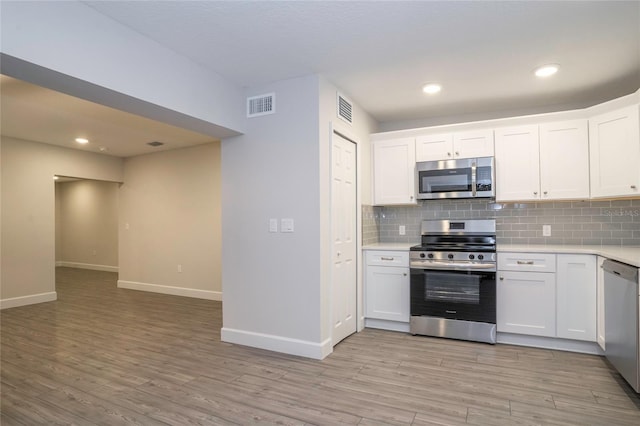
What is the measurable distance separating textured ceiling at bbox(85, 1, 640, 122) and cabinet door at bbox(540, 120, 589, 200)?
1.45ft

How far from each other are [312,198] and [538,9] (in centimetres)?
214

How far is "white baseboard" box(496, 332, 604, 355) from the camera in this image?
3.38 m

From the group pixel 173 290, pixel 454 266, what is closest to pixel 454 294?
pixel 454 266

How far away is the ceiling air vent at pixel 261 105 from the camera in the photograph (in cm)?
359

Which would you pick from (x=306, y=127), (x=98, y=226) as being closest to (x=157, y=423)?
(x=306, y=127)

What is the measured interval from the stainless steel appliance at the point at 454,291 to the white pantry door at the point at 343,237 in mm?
660

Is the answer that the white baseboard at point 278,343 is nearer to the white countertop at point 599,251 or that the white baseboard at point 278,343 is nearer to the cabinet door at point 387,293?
the cabinet door at point 387,293

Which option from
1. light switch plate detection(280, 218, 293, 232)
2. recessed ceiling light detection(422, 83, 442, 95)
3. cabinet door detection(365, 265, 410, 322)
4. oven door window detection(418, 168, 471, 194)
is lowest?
cabinet door detection(365, 265, 410, 322)

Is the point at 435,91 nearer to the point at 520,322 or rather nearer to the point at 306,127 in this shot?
the point at 306,127

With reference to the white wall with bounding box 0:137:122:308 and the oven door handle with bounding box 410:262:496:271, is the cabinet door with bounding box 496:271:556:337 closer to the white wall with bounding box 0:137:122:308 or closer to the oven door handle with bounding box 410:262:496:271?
the oven door handle with bounding box 410:262:496:271

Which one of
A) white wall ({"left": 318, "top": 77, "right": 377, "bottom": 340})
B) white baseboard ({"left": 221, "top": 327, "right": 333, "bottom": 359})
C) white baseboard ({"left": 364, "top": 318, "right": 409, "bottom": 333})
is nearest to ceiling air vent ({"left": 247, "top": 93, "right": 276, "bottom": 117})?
white wall ({"left": 318, "top": 77, "right": 377, "bottom": 340})

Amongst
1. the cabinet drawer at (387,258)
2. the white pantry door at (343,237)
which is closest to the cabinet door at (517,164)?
the cabinet drawer at (387,258)

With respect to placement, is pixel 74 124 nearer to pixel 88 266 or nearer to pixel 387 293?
pixel 387 293

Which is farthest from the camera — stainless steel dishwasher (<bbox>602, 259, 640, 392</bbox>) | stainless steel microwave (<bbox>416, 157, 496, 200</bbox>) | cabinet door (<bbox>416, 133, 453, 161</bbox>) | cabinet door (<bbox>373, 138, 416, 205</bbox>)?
cabinet door (<bbox>373, 138, 416, 205</bbox>)
